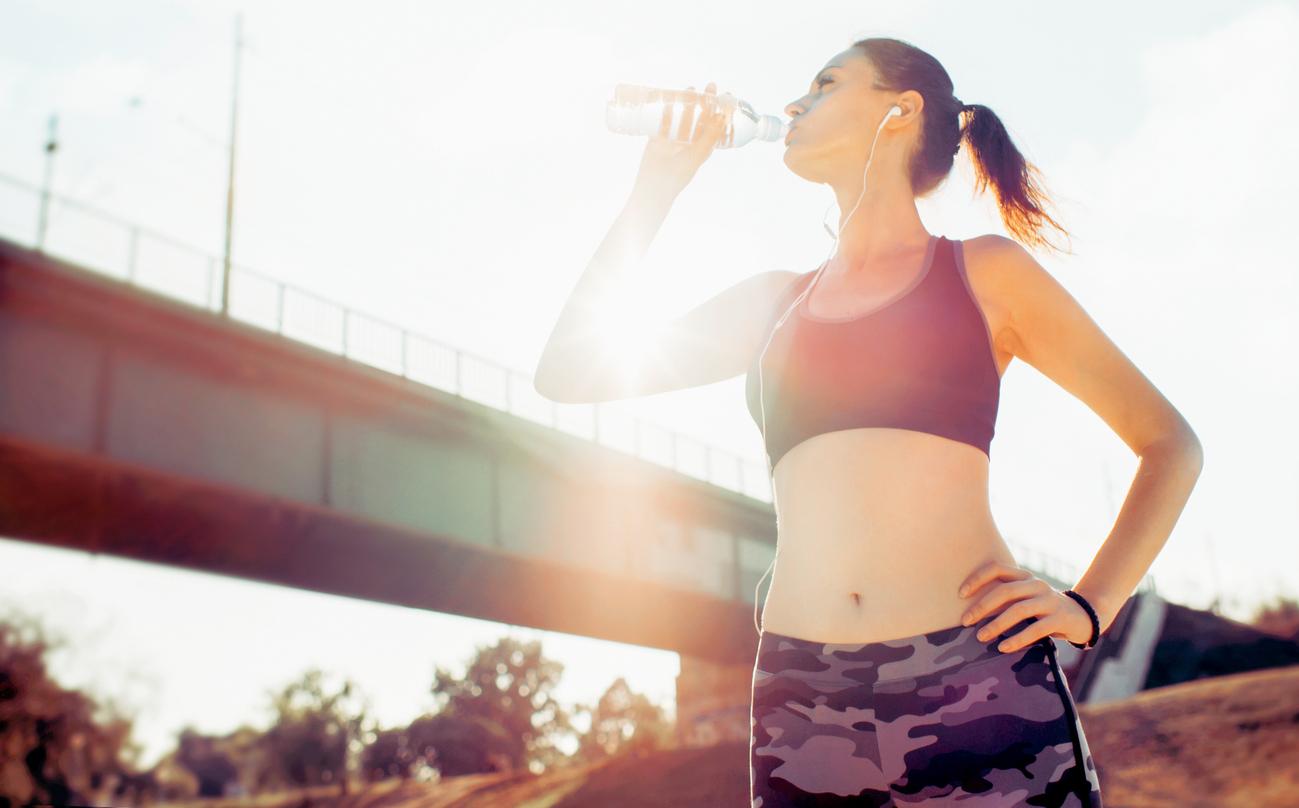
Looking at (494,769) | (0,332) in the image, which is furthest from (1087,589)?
(494,769)

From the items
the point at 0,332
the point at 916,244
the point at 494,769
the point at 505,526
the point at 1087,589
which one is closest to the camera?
the point at 1087,589

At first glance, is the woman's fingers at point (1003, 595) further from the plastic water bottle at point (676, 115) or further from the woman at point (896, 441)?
the plastic water bottle at point (676, 115)

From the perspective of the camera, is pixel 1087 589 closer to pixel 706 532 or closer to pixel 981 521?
pixel 981 521

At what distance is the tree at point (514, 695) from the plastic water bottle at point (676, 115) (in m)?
74.7

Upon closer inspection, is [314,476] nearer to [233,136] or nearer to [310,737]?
[233,136]

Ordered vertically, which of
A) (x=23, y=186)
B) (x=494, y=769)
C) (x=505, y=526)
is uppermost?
(x=23, y=186)

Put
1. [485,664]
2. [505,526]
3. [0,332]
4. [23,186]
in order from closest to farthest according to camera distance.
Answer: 1. [0,332]
2. [23,186]
3. [505,526]
4. [485,664]

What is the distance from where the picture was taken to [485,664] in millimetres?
81562

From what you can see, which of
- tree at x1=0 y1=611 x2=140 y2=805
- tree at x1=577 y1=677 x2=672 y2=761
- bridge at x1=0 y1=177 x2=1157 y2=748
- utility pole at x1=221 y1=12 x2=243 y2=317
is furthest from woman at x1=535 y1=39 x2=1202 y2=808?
tree at x1=577 y1=677 x2=672 y2=761

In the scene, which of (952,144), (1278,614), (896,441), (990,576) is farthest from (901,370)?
(1278,614)

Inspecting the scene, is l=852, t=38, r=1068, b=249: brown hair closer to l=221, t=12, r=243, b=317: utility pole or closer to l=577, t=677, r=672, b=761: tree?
l=221, t=12, r=243, b=317: utility pole

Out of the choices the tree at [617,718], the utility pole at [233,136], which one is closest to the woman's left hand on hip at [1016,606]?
the utility pole at [233,136]

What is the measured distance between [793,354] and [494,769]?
232 ft

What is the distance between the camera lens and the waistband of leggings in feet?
7.53
